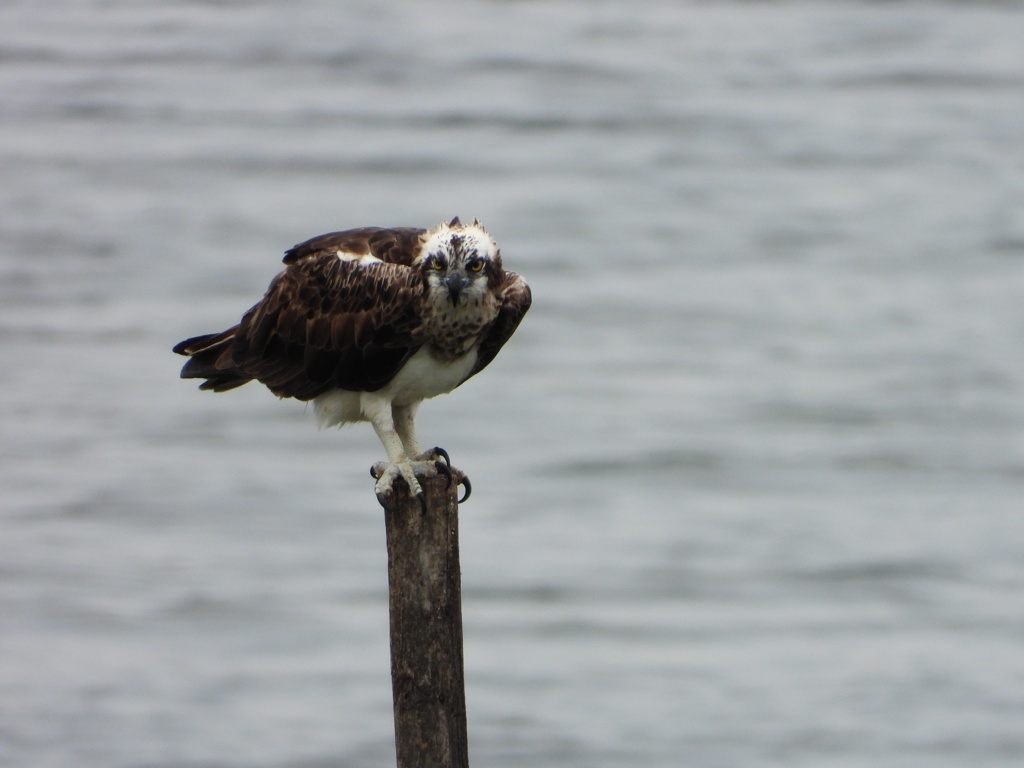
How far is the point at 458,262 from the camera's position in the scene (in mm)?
7789

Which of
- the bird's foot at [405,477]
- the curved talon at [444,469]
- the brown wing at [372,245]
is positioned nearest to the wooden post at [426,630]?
the bird's foot at [405,477]

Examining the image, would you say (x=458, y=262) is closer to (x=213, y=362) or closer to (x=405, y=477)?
(x=405, y=477)

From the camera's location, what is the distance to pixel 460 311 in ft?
26.1

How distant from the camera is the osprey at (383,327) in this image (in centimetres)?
787

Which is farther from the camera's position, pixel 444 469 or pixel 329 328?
pixel 329 328

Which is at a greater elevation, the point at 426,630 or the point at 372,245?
the point at 372,245

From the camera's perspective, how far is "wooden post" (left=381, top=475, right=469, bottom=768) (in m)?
7.14

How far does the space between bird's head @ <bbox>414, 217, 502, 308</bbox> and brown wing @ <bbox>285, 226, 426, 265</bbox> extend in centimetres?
12

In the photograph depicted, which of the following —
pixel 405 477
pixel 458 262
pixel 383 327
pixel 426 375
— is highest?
pixel 458 262

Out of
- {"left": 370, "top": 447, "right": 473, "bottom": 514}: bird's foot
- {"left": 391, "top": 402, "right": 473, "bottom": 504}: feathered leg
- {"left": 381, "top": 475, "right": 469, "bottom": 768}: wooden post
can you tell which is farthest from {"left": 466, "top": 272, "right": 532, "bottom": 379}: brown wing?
{"left": 381, "top": 475, "right": 469, "bottom": 768}: wooden post

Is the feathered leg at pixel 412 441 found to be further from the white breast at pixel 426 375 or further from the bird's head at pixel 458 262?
the bird's head at pixel 458 262

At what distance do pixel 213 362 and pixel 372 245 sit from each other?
1.21 m

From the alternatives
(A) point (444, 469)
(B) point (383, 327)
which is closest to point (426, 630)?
(A) point (444, 469)

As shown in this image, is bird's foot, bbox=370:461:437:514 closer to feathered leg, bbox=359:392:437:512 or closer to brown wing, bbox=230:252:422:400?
feathered leg, bbox=359:392:437:512
